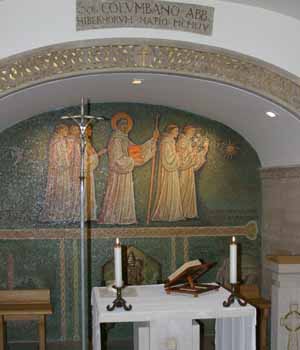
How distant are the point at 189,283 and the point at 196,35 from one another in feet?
6.81

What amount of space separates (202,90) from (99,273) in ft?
8.81

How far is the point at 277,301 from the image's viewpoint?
5.05m

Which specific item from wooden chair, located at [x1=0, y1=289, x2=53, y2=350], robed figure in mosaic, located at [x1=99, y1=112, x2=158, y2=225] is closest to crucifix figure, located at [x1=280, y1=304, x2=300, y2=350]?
robed figure in mosaic, located at [x1=99, y1=112, x2=158, y2=225]

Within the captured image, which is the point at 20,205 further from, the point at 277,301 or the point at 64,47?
the point at 277,301

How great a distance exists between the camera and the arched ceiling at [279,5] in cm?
424

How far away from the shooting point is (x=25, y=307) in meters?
5.85

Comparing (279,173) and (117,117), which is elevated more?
(117,117)

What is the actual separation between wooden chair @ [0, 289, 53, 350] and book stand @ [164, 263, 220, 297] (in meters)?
2.04

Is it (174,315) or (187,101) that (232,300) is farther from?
(187,101)

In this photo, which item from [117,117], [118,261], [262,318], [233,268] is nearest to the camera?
[118,261]

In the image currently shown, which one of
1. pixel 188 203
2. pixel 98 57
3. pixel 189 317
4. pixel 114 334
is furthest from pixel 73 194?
pixel 189 317

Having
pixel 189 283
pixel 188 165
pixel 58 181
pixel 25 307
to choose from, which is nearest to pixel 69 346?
pixel 25 307

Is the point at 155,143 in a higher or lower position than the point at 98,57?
lower

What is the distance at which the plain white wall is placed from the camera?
419 cm
